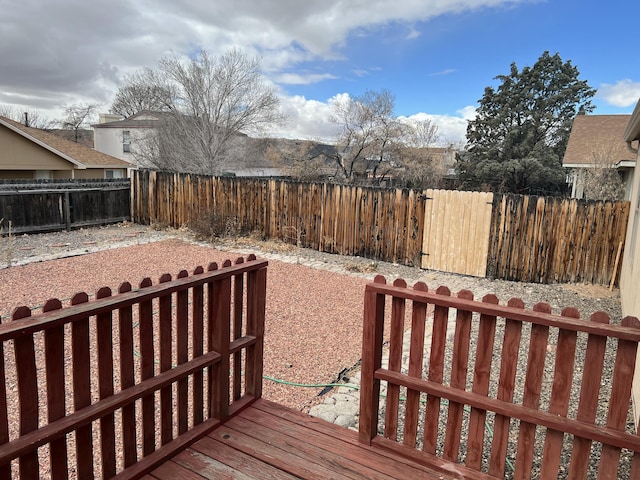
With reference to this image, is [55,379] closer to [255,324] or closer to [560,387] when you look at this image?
[255,324]


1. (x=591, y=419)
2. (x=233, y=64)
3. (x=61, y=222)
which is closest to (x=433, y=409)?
(x=591, y=419)

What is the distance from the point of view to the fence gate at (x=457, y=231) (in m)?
7.68

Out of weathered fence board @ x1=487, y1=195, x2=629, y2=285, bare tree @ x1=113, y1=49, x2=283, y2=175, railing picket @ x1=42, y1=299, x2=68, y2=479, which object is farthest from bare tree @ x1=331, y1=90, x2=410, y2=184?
railing picket @ x1=42, y1=299, x2=68, y2=479

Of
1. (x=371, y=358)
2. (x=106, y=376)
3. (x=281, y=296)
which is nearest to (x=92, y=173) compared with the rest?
(x=281, y=296)

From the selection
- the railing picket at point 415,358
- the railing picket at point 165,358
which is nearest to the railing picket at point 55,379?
the railing picket at point 165,358

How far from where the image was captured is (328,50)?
77.4 feet

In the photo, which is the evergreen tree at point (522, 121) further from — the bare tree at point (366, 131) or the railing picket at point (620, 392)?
the railing picket at point (620, 392)

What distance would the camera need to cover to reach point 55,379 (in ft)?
5.40

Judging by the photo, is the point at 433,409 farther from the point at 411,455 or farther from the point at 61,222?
the point at 61,222

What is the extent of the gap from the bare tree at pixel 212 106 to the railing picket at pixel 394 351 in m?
18.2

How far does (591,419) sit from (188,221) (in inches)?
434

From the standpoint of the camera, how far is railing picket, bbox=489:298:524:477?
1.95 meters

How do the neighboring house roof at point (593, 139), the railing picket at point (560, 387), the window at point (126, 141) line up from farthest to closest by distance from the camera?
1. the window at point (126, 141)
2. the neighboring house roof at point (593, 139)
3. the railing picket at point (560, 387)

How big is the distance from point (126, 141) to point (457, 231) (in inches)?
1062
